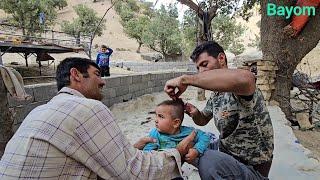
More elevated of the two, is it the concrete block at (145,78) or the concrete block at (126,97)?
the concrete block at (145,78)

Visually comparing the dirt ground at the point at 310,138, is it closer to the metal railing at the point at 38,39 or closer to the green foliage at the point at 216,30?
the metal railing at the point at 38,39

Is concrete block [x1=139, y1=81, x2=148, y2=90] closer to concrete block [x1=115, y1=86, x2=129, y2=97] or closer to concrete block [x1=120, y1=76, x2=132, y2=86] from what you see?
concrete block [x1=120, y1=76, x2=132, y2=86]

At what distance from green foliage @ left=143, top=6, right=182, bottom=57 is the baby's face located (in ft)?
108

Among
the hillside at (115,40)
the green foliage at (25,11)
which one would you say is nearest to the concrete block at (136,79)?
the hillside at (115,40)

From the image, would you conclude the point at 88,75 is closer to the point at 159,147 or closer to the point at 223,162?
the point at 159,147

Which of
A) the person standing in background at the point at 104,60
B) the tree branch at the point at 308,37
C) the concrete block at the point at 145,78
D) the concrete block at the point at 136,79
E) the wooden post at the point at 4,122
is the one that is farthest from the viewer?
the concrete block at the point at 145,78

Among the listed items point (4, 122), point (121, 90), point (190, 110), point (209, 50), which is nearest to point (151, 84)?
point (121, 90)

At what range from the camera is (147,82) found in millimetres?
12430

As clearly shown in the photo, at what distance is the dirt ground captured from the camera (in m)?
5.99

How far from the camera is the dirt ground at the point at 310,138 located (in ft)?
19.6

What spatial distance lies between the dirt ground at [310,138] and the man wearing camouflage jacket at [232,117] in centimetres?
435

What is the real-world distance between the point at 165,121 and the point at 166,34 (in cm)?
3333

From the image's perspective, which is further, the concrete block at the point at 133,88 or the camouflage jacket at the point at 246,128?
the concrete block at the point at 133,88

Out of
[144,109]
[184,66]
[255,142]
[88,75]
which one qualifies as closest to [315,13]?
[144,109]
